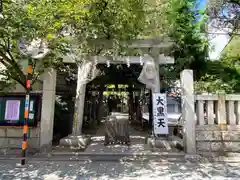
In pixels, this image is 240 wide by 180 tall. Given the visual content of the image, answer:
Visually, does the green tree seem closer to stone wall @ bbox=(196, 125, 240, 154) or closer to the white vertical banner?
the white vertical banner

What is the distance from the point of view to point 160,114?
20.8 feet

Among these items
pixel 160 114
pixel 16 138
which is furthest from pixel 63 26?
pixel 160 114

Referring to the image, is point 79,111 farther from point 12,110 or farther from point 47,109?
point 12,110

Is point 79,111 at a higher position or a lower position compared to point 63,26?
lower

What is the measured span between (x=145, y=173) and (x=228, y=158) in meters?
2.67

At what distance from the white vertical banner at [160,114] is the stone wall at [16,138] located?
12.1 ft

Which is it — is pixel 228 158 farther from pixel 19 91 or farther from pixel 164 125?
pixel 19 91

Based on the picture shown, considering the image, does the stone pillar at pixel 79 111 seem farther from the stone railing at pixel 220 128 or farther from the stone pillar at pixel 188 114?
the stone railing at pixel 220 128

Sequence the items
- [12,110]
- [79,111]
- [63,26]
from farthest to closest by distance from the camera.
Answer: [79,111]
[12,110]
[63,26]

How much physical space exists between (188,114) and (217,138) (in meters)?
1.10

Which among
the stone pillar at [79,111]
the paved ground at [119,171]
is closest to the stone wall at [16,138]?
the paved ground at [119,171]

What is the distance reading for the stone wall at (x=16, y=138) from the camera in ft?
18.9

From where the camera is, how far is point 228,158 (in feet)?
18.0

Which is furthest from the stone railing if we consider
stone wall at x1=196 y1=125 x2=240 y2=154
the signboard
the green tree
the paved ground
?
the signboard
